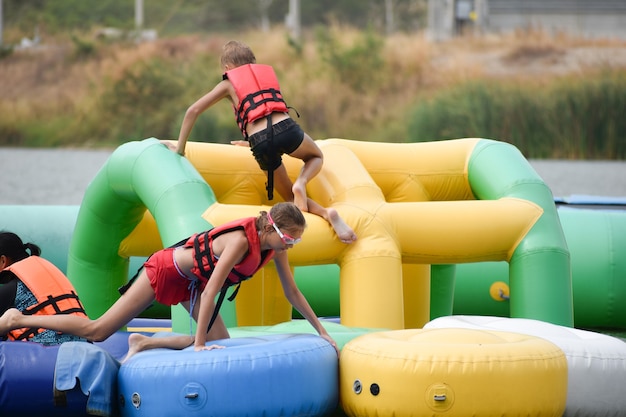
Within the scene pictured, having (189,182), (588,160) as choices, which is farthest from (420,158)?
(588,160)

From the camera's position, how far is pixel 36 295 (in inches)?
191

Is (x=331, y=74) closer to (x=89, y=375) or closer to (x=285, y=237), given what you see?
(x=285, y=237)

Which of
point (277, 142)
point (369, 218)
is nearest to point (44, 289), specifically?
point (277, 142)

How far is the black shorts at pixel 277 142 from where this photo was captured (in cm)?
580

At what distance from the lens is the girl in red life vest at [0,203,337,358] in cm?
457

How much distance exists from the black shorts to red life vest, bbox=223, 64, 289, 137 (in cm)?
10

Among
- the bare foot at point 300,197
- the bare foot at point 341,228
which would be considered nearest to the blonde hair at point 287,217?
the bare foot at point 341,228

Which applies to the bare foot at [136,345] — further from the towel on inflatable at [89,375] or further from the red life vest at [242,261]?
the red life vest at [242,261]

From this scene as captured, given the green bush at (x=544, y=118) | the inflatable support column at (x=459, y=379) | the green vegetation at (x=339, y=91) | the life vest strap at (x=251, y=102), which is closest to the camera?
the inflatable support column at (x=459, y=379)

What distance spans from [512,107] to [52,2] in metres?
23.4

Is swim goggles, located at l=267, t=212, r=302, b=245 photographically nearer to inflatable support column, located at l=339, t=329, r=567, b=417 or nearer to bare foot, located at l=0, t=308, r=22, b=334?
Answer: inflatable support column, located at l=339, t=329, r=567, b=417

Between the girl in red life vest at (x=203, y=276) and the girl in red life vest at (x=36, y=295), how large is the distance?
0.06 meters

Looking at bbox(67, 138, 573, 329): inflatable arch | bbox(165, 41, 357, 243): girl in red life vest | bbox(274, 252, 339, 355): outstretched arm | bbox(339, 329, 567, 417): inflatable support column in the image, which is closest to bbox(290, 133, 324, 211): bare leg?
bbox(165, 41, 357, 243): girl in red life vest

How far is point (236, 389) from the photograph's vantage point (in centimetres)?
431
